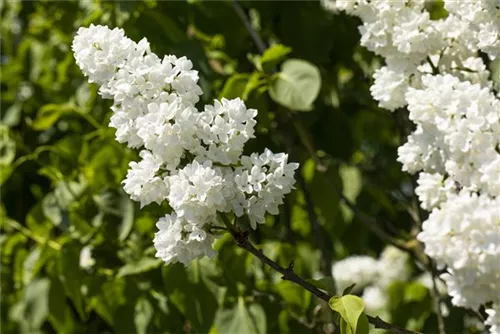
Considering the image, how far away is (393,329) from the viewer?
1351 mm

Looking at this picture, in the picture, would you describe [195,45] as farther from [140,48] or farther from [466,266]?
[466,266]

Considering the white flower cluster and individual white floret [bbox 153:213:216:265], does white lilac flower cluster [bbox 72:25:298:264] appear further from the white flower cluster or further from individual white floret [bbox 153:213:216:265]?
the white flower cluster

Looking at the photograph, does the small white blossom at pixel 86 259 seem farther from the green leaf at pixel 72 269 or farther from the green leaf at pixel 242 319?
the green leaf at pixel 242 319

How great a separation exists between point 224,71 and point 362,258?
35.7 inches

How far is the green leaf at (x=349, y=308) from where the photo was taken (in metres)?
1.27

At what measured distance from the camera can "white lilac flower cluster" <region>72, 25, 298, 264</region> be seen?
125 cm

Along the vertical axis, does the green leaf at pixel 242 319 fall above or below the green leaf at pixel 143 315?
above

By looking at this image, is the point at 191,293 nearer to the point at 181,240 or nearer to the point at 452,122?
the point at 181,240

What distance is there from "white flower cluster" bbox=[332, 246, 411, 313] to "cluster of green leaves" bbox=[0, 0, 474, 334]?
122 mm

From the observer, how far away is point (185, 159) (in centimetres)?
133

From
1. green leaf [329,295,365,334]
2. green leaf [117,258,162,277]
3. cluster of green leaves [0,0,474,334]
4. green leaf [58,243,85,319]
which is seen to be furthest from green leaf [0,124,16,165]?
green leaf [329,295,365,334]

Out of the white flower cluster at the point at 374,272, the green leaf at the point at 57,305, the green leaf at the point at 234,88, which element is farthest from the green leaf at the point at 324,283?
the white flower cluster at the point at 374,272

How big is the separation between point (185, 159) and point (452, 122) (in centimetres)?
37

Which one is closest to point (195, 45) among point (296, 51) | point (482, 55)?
point (296, 51)
